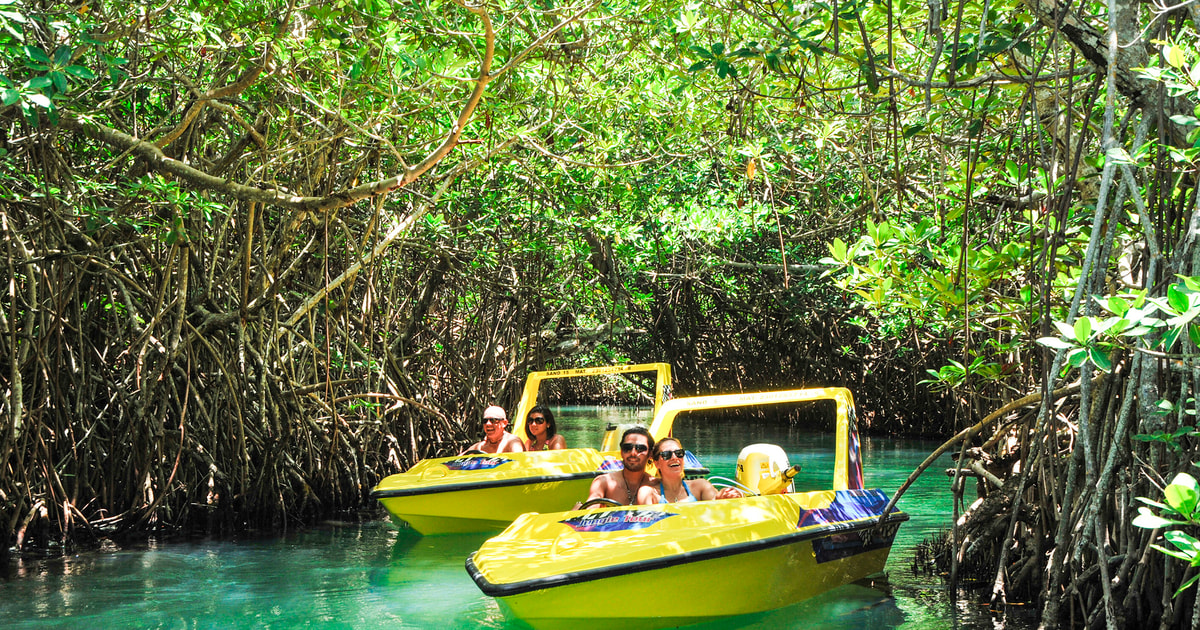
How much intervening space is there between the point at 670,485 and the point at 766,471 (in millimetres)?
622

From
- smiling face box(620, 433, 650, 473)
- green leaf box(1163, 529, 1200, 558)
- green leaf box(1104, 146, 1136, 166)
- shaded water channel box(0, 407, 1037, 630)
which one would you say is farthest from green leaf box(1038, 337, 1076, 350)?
smiling face box(620, 433, 650, 473)

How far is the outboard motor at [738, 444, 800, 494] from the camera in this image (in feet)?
17.9

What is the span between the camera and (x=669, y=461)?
5.08 meters

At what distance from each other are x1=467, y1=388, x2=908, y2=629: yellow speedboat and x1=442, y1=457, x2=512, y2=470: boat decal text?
2.35m

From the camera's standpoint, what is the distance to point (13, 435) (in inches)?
232

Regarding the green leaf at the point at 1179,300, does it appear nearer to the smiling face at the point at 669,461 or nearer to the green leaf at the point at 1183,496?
the green leaf at the point at 1183,496

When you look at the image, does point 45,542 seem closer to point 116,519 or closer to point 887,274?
point 116,519

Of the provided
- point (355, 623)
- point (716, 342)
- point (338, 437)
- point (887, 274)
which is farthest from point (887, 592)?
point (716, 342)

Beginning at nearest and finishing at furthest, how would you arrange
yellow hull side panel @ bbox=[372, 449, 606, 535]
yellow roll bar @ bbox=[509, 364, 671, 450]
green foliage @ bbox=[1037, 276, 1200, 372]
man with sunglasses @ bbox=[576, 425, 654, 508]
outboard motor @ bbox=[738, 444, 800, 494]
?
1. green foliage @ bbox=[1037, 276, 1200, 372]
2. man with sunglasses @ bbox=[576, 425, 654, 508]
3. outboard motor @ bbox=[738, 444, 800, 494]
4. yellow hull side panel @ bbox=[372, 449, 606, 535]
5. yellow roll bar @ bbox=[509, 364, 671, 450]

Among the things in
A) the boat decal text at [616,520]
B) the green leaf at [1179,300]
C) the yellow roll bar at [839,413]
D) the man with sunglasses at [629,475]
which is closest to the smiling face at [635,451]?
the man with sunglasses at [629,475]

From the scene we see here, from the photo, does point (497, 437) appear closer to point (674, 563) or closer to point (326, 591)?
point (326, 591)

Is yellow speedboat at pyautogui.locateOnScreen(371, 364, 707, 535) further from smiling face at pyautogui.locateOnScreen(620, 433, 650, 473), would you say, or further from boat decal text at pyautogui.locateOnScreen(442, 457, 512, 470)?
smiling face at pyautogui.locateOnScreen(620, 433, 650, 473)

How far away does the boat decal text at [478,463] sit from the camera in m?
7.22

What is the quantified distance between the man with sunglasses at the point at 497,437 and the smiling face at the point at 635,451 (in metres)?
2.65
